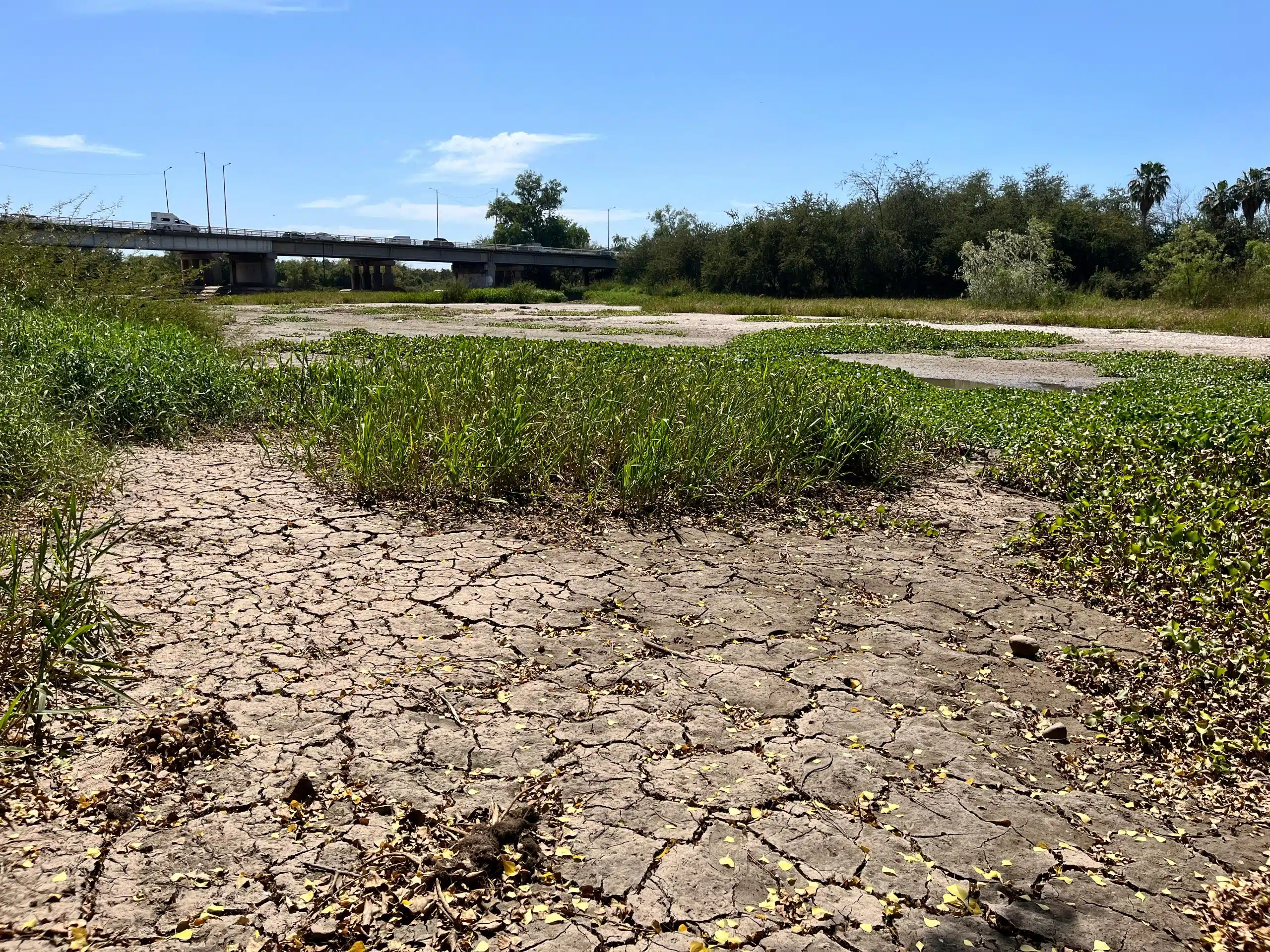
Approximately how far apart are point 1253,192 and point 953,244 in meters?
29.8

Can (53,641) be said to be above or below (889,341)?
below

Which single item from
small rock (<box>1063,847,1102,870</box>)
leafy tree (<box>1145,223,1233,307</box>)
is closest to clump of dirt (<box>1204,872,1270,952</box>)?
small rock (<box>1063,847,1102,870</box>)

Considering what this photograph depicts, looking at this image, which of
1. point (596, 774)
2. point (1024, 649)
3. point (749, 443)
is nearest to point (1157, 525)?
point (1024, 649)

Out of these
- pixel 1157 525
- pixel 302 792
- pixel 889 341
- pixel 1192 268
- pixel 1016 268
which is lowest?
pixel 302 792

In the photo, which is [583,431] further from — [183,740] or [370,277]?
[370,277]

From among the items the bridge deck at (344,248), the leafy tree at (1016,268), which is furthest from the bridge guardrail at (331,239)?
the leafy tree at (1016,268)

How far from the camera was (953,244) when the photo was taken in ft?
165

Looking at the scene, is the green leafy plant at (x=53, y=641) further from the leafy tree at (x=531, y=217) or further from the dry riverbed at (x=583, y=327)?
the leafy tree at (x=531, y=217)

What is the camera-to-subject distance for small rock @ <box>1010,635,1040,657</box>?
13.7ft

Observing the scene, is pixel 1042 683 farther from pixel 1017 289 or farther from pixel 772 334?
pixel 1017 289

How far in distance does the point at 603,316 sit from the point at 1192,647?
31.2 metres

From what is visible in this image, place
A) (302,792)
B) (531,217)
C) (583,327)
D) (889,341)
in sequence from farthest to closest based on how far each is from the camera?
(531,217) → (583,327) → (889,341) → (302,792)

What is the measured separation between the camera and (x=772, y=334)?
21078 millimetres

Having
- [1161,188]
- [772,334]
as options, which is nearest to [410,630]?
[772,334]
